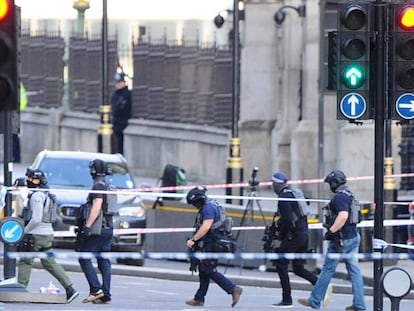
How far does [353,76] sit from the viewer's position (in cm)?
1512

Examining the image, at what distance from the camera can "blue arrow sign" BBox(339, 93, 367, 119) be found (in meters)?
15.1

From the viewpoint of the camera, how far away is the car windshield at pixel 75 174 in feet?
79.8

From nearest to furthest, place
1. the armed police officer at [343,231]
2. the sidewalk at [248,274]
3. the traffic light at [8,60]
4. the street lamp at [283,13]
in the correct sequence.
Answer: the traffic light at [8,60] < the armed police officer at [343,231] < the sidewalk at [248,274] < the street lamp at [283,13]

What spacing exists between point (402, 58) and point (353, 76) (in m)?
0.48

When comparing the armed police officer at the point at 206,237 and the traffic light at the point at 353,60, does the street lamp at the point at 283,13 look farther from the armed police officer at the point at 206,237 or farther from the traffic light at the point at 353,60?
the traffic light at the point at 353,60

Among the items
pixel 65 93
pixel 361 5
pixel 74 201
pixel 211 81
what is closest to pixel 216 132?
pixel 211 81

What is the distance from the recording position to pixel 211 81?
36.2 metres

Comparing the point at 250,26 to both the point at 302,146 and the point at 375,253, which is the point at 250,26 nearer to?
the point at 302,146

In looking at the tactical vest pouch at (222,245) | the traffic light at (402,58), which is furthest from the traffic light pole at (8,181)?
the traffic light at (402,58)

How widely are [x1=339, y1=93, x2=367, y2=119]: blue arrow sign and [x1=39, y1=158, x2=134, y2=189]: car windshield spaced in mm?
9612

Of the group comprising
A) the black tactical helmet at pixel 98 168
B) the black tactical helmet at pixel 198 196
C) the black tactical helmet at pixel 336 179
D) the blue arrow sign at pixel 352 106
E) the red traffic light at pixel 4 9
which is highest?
the red traffic light at pixel 4 9

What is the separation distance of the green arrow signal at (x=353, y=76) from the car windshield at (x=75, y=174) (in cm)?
960

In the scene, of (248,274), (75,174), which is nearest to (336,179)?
(248,274)

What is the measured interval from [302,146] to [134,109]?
772 centimetres
